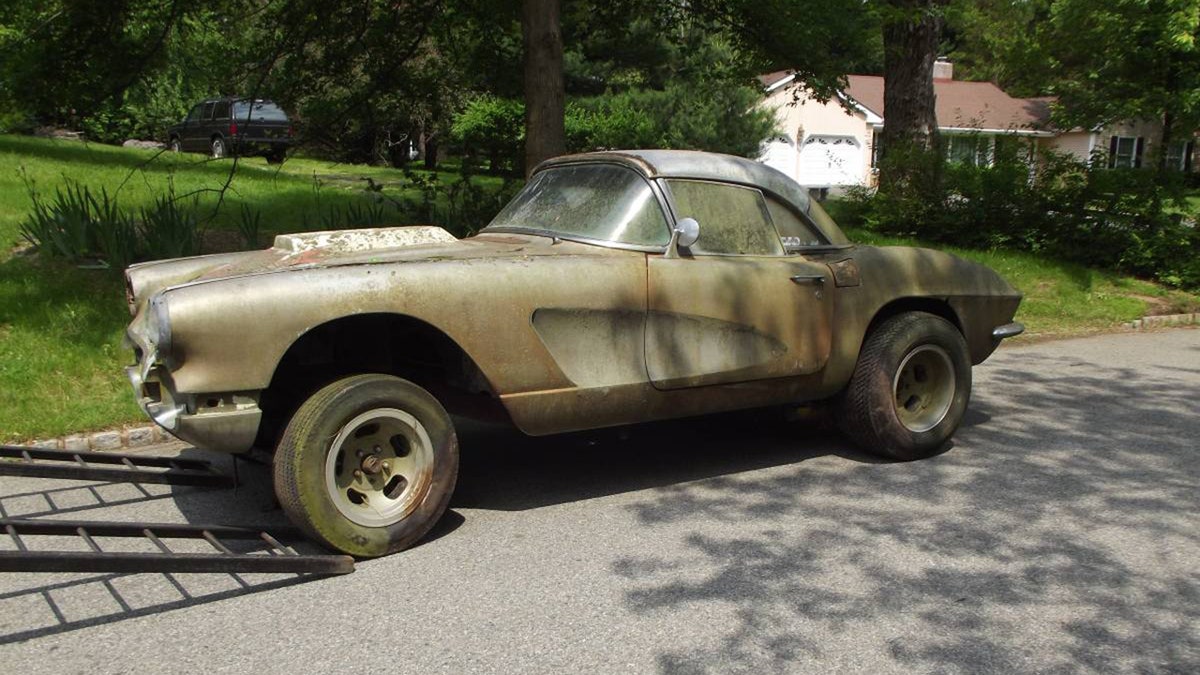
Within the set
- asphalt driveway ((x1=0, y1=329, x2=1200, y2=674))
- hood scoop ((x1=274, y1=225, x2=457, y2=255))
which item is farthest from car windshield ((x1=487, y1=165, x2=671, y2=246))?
asphalt driveway ((x1=0, y1=329, x2=1200, y2=674))

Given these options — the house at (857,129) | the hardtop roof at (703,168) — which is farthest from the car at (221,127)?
the house at (857,129)

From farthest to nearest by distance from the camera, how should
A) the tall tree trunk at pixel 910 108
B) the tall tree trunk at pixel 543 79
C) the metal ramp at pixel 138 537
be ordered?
1. the tall tree trunk at pixel 910 108
2. the tall tree trunk at pixel 543 79
3. the metal ramp at pixel 138 537

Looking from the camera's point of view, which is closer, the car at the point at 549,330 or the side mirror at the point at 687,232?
Result: the car at the point at 549,330

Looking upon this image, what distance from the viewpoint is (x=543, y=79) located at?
968cm

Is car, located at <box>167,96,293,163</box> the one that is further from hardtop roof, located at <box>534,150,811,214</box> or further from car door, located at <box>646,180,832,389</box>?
car door, located at <box>646,180,832,389</box>

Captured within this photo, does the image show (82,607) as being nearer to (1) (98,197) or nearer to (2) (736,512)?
(2) (736,512)

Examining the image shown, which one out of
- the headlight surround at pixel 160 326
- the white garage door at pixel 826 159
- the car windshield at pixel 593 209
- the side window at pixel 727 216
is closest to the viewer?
the headlight surround at pixel 160 326

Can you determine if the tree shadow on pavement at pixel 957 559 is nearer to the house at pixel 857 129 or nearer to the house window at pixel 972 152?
the house window at pixel 972 152

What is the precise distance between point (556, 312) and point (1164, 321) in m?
9.22

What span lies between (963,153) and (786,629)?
12597mm

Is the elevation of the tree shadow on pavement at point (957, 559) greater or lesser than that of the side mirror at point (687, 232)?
lesser

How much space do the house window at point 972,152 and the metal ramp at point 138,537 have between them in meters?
11.9

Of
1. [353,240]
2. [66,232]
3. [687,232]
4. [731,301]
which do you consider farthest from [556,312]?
[66,232]

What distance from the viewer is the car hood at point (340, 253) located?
15.3 feet
